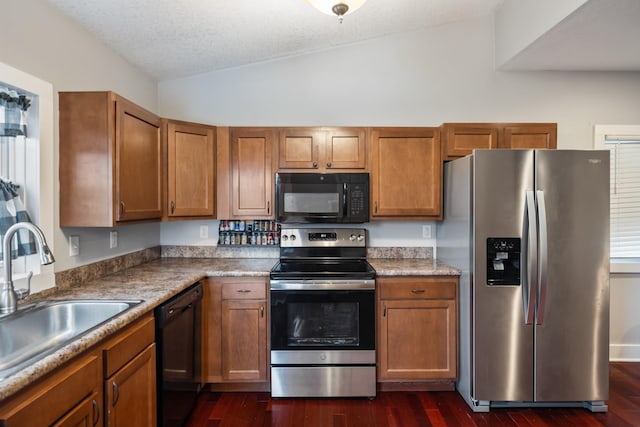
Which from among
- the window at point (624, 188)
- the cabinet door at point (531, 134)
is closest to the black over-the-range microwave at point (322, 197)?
the cabinet door at point (531, 134)

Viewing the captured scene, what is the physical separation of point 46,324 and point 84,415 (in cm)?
58

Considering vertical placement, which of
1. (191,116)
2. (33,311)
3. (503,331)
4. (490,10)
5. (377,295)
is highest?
(490,10)

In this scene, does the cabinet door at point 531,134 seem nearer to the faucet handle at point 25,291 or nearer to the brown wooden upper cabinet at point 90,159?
the brown wooden upper cabinet at point 90,159

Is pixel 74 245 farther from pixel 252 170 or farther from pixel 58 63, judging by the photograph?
pixel 252 170

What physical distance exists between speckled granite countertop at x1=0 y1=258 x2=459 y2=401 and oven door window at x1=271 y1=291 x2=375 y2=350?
0.84 ft

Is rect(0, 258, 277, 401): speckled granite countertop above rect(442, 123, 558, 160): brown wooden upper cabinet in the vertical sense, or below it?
below

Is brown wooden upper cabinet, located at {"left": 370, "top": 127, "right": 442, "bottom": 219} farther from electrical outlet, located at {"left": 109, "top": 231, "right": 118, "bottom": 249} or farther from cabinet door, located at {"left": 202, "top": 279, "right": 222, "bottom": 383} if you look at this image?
electrical outlet, located at {"left": 109, "top": 231, "right": 118, "bottom": 249}

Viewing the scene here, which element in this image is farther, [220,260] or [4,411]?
[220,260]

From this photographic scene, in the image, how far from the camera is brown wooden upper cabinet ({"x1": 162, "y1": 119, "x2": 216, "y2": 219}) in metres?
2.45

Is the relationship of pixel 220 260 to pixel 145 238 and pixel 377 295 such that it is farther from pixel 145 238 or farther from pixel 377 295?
pixel 377 295

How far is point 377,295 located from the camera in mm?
2393

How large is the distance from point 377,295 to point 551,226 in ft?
4.01

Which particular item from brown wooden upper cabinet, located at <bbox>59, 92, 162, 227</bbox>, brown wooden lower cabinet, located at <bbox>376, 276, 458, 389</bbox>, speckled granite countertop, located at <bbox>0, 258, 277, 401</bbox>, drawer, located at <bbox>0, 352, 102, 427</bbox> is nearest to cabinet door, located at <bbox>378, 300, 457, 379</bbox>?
brown wooden lower cabinet, located at <bbox>376, 276, 458, 389</bbox>

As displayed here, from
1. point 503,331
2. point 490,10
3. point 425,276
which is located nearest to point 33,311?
point 425,276
